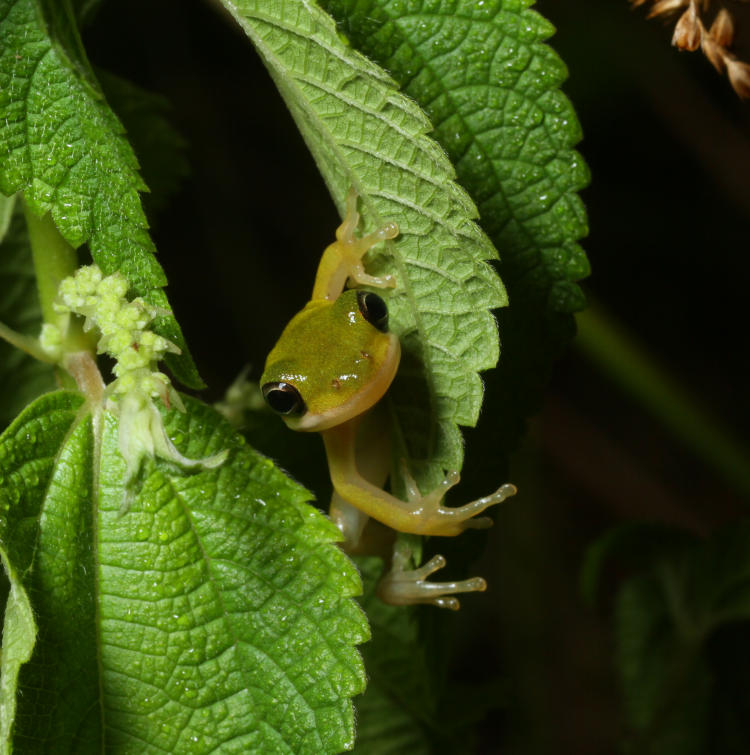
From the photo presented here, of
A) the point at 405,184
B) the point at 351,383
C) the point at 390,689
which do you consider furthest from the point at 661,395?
the point at 405,184

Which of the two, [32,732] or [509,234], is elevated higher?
[509,234]

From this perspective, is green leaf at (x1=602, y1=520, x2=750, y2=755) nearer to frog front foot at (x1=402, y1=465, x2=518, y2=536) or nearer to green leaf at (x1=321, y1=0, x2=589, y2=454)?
frog front foot at (x1=402, y1=465, x2=518, y2=536)

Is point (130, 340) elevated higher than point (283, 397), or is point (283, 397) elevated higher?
point (130, 340)

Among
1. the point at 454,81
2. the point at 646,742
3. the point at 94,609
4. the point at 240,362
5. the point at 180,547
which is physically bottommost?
the point at 240,362

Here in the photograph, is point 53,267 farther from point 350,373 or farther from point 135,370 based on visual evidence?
point 350,373

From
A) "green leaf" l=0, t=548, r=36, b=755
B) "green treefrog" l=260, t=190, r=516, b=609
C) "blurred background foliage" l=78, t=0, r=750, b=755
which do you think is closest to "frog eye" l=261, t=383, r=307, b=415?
"green treefrog" l=260, t=190, r=516, b=609

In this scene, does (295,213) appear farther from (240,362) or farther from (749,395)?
(749,395)


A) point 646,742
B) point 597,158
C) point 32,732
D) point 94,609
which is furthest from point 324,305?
point 597,158
